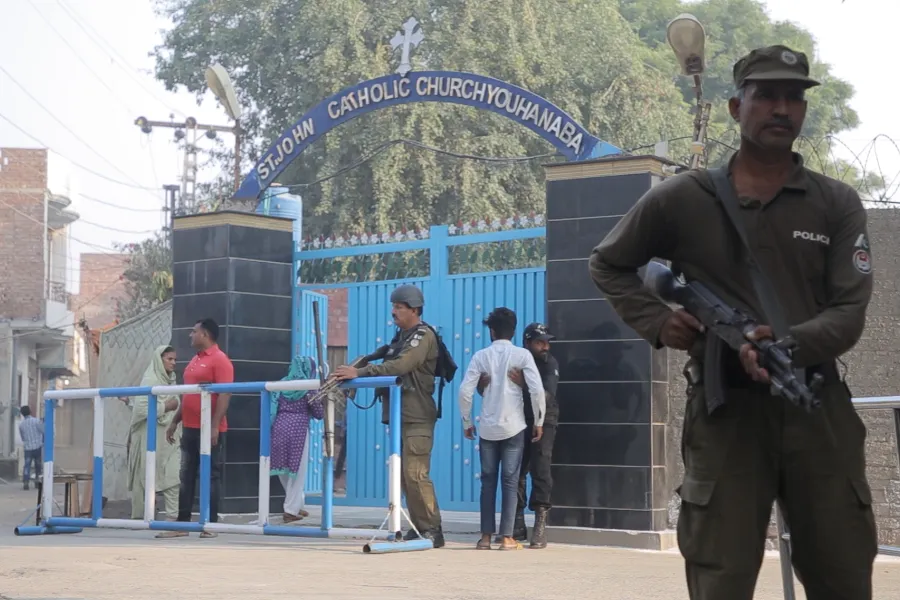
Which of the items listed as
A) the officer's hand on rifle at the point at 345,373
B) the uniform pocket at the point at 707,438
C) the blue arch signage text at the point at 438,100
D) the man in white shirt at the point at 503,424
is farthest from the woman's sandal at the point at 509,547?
the uniform pocket at the point at 707,438

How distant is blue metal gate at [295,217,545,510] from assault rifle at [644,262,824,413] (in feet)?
21.5

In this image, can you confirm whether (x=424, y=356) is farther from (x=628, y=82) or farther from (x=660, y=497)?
(x=628, y=82)

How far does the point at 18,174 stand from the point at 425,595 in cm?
3789

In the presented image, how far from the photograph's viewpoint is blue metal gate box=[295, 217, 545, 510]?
34.3 feet

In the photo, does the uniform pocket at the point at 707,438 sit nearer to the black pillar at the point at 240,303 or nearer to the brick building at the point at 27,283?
the black pillar at the point at 240,303

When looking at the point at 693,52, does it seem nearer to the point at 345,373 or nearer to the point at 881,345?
the point at 881,345

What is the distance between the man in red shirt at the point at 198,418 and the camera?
9.79m

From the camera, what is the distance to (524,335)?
9570 mm

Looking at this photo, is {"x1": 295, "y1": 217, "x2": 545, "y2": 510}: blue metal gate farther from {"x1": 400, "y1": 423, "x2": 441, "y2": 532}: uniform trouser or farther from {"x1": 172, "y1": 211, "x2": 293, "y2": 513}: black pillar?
{"x1": 400, "y1": 423, "x2": 441, "y2": 532}: uniform trouser

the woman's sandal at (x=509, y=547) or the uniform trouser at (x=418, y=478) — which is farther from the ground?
the uniform trouser at (x=418, y=478)

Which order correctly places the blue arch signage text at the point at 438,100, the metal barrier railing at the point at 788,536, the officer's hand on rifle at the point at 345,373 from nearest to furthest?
the metal barrier railing at the point at 788,536 < the officer's hand on rifle at the point at 345,373 < the blue arch signage text at the point at 438,100

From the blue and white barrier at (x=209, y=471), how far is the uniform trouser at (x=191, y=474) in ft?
0.63

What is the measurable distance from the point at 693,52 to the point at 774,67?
678 cm

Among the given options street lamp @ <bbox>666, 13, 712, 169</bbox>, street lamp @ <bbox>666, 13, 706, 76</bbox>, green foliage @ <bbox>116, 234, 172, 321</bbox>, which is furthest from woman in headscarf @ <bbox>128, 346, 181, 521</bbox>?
green foliage @ <bbox>116, 234, 172, 321</bbox>
